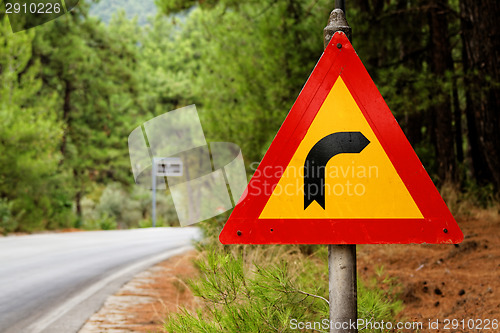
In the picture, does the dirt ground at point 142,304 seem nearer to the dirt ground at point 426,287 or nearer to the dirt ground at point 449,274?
the dirt ground at point 426,287

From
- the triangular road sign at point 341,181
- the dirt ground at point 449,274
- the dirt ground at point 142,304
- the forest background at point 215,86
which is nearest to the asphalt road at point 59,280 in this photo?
the dirt ground at point 142,304

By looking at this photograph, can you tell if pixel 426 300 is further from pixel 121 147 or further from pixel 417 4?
pixel 121 147

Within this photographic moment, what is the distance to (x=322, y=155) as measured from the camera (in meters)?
2.17

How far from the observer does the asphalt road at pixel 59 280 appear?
5.64 metres

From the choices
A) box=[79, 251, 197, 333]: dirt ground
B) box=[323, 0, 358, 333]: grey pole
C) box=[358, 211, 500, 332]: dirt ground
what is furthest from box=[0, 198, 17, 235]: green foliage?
box=[323, 0, 358, 333]: grey pole

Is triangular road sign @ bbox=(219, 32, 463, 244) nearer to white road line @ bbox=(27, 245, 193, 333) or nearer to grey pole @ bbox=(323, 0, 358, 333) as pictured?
grey pole @ bbox=(323, 0, 358, 333)

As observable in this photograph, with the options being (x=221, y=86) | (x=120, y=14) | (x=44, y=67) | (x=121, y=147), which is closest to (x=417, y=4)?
(x=221, y=86)

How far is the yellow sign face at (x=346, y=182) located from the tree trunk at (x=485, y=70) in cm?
573

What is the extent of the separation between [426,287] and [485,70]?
157 inches

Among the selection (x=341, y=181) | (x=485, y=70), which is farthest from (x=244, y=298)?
(x=485, y=70)

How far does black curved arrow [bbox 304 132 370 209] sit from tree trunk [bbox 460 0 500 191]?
5.76 m

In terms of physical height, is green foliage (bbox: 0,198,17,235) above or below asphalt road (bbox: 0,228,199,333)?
below

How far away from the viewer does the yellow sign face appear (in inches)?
84.7

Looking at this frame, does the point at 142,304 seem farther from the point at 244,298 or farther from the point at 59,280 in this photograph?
→ the point at 244,298
